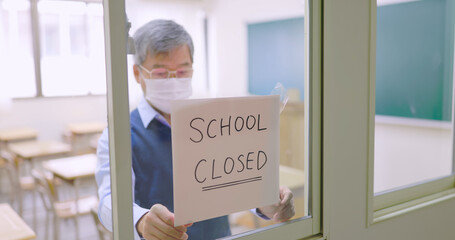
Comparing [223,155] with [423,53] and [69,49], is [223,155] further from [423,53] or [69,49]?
[69,49]

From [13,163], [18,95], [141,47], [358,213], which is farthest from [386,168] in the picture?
[18,95]

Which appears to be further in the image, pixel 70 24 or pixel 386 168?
pixel 70 24

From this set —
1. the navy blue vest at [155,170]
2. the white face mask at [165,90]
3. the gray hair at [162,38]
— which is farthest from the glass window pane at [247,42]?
the navy blue vest at [155,170]

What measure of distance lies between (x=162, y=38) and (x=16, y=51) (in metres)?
5.50

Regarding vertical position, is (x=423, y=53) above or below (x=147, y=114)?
above

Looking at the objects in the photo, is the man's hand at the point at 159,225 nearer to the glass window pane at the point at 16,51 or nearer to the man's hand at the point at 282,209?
the man's hand at the point at 282,209

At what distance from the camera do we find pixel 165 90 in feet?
3.84

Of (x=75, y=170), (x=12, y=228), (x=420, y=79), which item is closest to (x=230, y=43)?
(x=75, y=170)

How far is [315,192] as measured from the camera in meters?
1.18

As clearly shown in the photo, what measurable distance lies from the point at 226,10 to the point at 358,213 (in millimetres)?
5310

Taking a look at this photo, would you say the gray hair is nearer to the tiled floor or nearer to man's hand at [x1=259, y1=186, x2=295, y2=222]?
man's hand at [x1=259, y1=186, x2=295, y2=222]

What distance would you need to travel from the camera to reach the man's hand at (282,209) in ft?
3.77

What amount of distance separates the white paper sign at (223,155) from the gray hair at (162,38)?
0.29 m

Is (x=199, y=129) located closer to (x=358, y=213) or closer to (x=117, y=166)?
(x=117, y=166)
